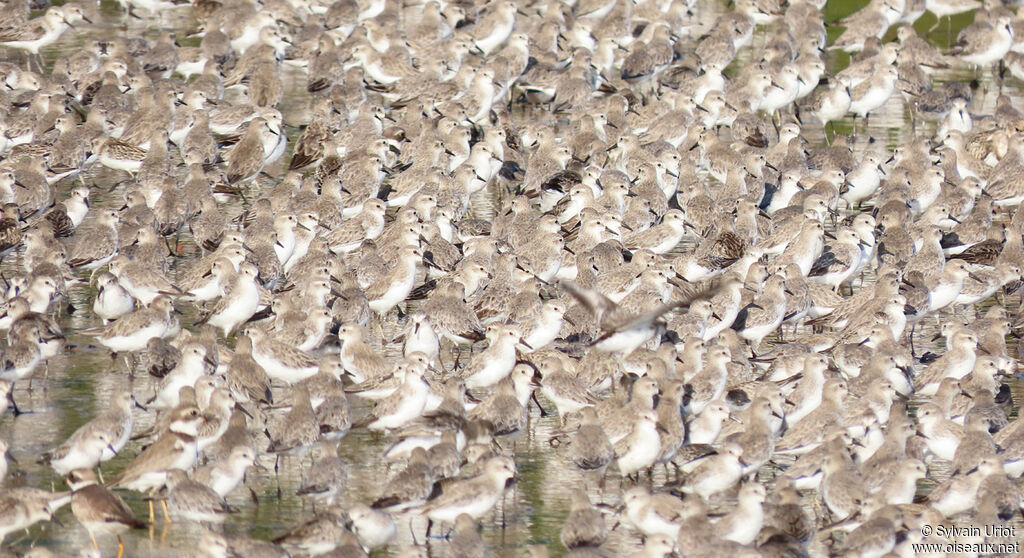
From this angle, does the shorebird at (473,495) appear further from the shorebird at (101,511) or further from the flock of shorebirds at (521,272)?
the shorebird at (101,511)

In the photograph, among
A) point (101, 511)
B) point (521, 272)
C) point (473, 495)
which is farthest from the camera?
point (521, 272)

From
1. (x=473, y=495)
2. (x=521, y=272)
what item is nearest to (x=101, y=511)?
(x=473, y=495)

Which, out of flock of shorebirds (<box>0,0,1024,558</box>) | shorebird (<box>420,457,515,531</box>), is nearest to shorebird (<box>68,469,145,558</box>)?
flock of shorebirds (<box>0,0,1024,558</box>)

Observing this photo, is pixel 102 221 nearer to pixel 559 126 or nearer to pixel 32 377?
pixel 32 377

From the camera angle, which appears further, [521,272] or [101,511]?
[521,272]

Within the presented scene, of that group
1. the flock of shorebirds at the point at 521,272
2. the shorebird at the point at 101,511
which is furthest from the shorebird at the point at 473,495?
the shorebird at the point at 101,511

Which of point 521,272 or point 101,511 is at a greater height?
point 101,511

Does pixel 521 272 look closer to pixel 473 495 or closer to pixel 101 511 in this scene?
pixel 473 495

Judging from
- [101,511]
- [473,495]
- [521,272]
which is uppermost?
[101,511]

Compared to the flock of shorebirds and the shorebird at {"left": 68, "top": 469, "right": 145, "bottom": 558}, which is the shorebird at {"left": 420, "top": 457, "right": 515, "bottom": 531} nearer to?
the flock of shorebirds
